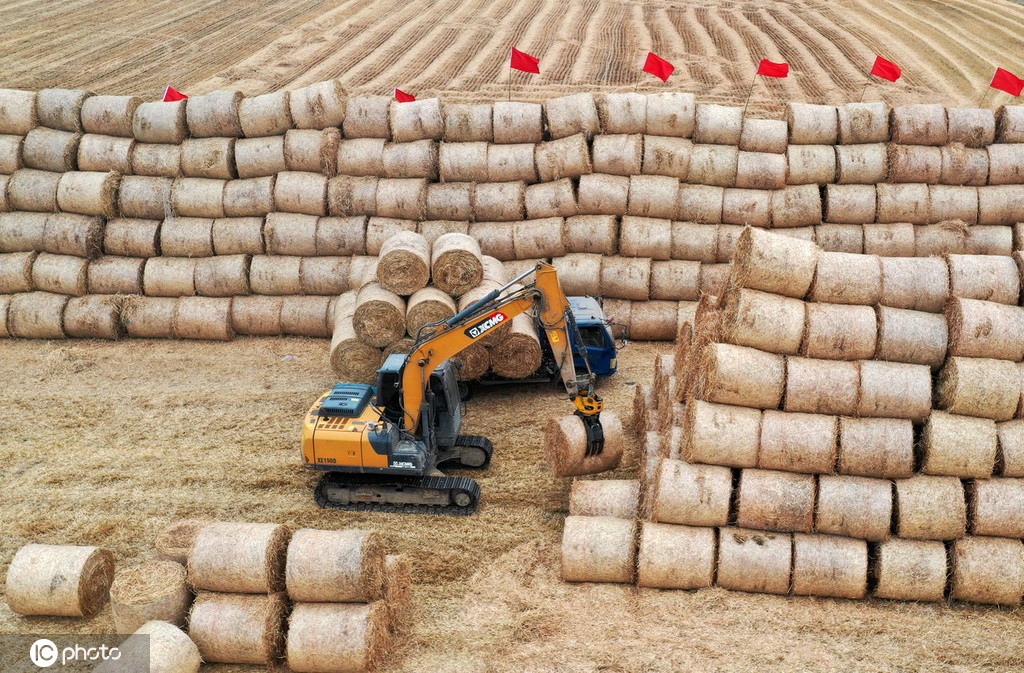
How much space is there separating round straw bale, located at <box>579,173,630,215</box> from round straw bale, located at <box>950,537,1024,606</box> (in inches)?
364

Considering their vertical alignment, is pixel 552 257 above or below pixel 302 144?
below

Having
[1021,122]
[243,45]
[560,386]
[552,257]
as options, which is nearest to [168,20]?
[243,45]

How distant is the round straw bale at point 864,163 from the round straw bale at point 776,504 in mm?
9001

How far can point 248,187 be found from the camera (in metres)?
18.2

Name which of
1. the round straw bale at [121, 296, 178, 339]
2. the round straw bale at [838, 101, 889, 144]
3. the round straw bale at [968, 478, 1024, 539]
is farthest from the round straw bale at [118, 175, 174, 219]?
the round straw bale at [968, 478, 1024, 539]

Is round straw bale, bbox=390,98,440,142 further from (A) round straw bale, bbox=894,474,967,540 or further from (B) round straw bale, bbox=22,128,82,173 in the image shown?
(A) round straw bale, bbox=894,474,967,540

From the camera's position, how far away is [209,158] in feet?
60.0

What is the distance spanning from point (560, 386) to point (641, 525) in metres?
5.52

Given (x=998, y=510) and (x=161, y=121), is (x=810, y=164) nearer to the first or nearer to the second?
(x=998, y=510)

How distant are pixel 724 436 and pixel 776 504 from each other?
1.02m

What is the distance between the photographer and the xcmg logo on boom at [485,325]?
12.5 metres

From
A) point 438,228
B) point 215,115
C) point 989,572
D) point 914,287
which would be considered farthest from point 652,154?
point 989,572

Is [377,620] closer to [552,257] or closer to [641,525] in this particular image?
[641,525]

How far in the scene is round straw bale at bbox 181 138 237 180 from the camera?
1830 cm
